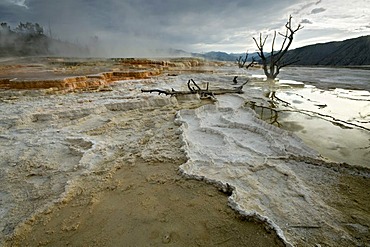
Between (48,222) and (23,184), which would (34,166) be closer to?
(23,184)

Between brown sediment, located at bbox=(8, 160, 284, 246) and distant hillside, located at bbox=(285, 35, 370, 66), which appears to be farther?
distant hillside, located at bbox=(285, 35, 370, 66)

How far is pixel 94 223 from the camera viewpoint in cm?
247

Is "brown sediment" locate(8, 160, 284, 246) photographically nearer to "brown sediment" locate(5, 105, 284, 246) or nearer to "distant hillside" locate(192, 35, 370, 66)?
"brown sediment" locate(5, 105, 284, 246)

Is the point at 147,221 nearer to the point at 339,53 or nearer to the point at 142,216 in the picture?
the point at 142,216

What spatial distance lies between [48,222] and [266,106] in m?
7.49

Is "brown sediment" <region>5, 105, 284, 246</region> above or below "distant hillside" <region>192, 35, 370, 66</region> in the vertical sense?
below

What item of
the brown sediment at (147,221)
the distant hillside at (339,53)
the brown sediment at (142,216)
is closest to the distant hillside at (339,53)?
the distant hillside at (339,53)

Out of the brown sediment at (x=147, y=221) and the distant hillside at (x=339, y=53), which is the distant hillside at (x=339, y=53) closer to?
the distant hillside at (x=339, y=53)

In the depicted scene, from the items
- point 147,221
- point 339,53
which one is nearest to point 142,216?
point 147,221

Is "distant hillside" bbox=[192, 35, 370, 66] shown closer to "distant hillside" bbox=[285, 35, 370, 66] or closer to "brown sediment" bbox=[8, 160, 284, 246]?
"distant hillside" bbox=[285, 35, 370, 66]

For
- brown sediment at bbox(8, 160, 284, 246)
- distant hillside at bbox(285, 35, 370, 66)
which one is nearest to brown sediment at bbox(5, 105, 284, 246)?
brown sediment at bbox(8, 160, 284, 246)

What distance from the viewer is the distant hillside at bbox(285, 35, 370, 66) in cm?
4224

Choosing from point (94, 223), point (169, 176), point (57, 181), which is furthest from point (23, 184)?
point (169, 176)

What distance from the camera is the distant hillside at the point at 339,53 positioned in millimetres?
42237
